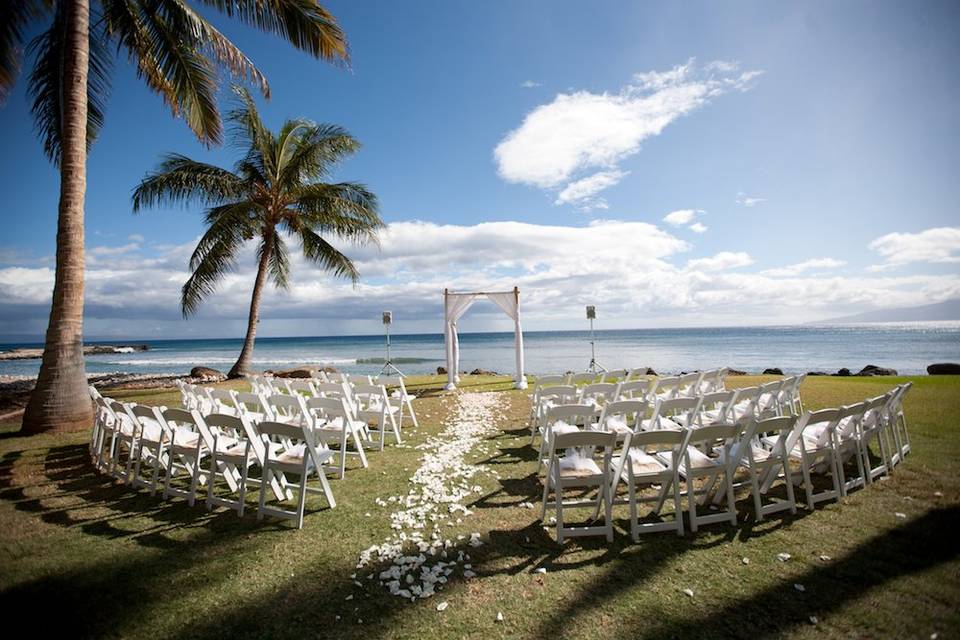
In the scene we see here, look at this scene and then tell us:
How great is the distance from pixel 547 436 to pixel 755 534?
2286mm

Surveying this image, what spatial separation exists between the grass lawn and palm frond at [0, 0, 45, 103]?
849 centimetres

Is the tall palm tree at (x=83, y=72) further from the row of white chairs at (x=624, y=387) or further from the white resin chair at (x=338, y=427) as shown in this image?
the row of white chairs at (x=624, y=387)

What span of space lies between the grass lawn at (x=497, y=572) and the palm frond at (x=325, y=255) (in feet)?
38.7

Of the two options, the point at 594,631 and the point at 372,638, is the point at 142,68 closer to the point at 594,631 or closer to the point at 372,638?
the point at 372,638

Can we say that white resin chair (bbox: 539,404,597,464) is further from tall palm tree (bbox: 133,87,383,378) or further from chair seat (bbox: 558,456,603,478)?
tall palm tree (bbox: 133,87,383,378)

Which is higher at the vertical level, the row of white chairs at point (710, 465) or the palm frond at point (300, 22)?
the palm frond at point (300, 22)

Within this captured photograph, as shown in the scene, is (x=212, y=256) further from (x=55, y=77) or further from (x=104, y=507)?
(x=104, y=507)

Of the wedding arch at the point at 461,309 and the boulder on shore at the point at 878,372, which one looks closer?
the wedding arch at the point at 461,309

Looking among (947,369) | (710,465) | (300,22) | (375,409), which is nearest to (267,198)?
(300,22)

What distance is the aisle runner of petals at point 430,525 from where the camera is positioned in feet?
9.05

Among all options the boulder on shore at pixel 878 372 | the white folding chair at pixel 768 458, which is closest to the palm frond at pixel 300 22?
the white folding chair at pixel 768 458

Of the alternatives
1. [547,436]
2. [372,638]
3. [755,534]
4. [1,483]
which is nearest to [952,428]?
[755,534]

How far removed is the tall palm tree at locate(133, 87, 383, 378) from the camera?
1368 cm

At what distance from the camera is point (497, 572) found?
9.28ft
